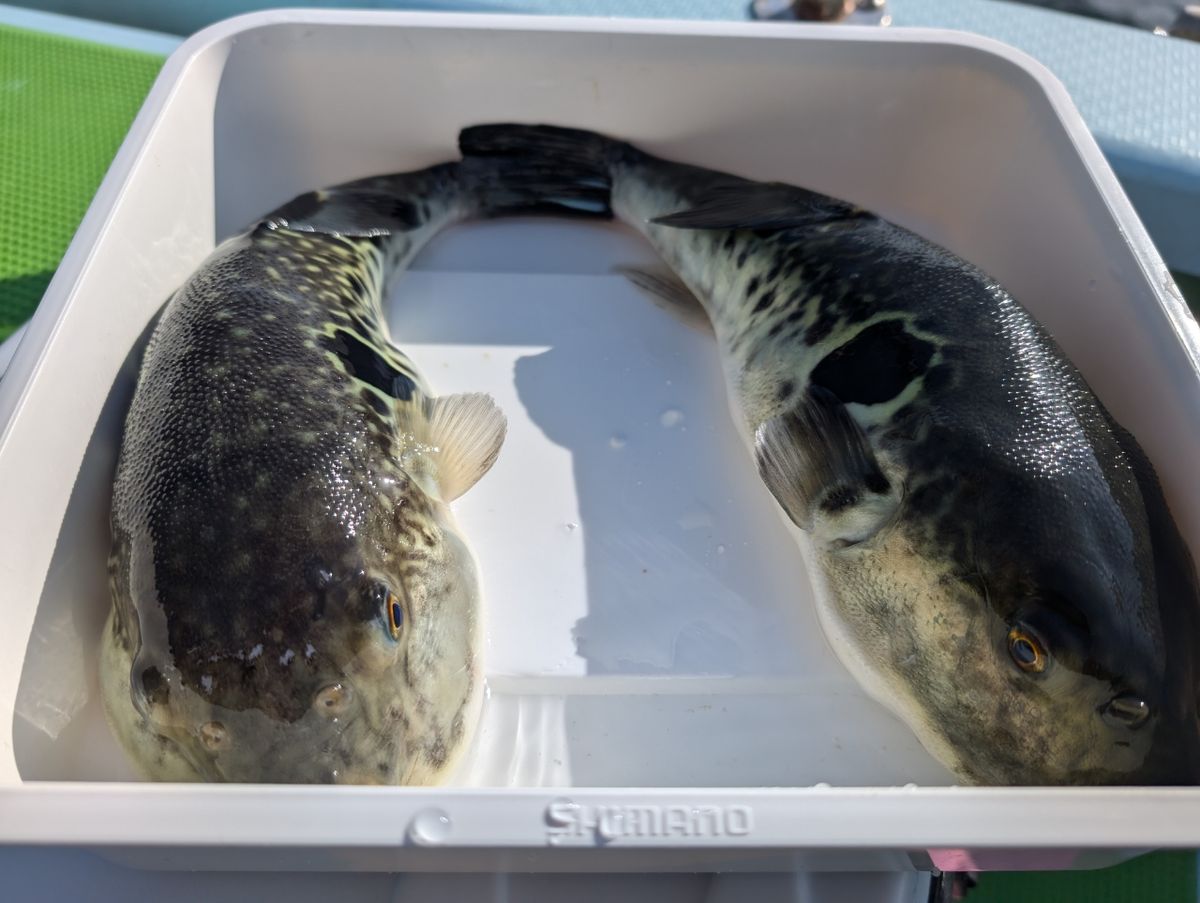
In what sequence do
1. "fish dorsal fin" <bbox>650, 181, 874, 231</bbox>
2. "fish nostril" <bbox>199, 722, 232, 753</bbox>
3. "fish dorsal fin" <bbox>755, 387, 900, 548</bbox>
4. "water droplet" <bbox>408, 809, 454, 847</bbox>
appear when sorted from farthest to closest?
1. "fish dorsal fin" <bbox>650, 181, 874, 231</bbox>
2. "fish dorsal fin" <bbox>755, 387, 900, 548</bbox>
3. "fish nostril" <bbox>199, 722, 232, 753</bbox>
4. "water droplet" <bbox>408, 809, 454, 847</bbox>

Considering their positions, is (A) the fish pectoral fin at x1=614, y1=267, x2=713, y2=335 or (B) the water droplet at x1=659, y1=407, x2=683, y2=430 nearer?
(B) the water droplet at x1=659, y1=407, x2=683, y2=430

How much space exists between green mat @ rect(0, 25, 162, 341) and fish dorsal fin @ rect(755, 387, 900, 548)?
225 cm

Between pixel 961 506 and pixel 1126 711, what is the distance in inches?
18.6

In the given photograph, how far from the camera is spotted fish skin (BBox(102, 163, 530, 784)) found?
5.41 feet

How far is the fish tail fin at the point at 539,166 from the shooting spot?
2932mm

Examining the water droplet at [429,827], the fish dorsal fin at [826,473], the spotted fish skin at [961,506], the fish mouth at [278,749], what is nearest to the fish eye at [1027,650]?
the spotted fish skin at [961,506]

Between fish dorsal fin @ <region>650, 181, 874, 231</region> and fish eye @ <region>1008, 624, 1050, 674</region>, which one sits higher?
fish dorsal fin @ <region>650, 181, 874, 231</region>

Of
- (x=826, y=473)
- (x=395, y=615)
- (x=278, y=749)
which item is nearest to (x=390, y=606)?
(x=395, y=615)

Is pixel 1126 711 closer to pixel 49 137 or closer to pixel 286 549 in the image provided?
pixel 286 549

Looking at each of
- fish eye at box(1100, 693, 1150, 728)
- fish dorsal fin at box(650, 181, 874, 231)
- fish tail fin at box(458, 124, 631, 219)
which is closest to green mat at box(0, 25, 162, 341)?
fish tail fin at box(458, 124, 631, 219)

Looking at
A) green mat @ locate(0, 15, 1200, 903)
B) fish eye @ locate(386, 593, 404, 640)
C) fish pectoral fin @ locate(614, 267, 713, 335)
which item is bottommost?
fish eye @ locate(386, 593, 404, 640)

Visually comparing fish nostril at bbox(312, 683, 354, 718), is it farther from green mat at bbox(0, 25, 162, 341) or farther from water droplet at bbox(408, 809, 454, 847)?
green mat at bbox(0, 25, 162, 341)

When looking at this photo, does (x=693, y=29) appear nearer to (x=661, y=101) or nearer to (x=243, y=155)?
(x=661, y=101)

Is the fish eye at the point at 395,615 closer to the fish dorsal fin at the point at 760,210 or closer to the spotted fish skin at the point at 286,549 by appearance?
the spotted fish skin at the point at 286,549
